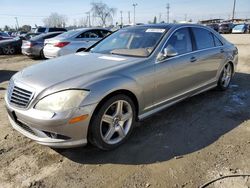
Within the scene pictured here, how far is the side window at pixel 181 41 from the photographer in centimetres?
419

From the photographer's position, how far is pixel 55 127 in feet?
9.25

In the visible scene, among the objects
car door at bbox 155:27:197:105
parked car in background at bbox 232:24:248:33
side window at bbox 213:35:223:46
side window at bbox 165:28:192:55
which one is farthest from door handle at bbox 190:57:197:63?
parked car in background at bbox 232:24:248:33

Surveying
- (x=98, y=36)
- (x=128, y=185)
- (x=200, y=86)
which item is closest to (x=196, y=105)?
(x=200, y=86)

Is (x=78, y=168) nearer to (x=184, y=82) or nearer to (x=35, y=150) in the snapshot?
(x=35, y=150)

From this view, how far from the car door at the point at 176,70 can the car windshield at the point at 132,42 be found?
0.75ft

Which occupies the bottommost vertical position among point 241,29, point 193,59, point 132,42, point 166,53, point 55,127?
point 241,29

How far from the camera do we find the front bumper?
2.80 m

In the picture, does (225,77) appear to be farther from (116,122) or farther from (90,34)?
(90,34)

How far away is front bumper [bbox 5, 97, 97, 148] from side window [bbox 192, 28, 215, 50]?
2.76 m

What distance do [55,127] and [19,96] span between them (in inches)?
26.5

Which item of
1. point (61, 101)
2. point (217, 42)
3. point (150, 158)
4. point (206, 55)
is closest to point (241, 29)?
point (217, 42)

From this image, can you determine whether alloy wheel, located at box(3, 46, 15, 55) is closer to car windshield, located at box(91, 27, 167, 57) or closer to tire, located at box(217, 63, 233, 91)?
car windshield, located at box(91, 27, 167, 57)

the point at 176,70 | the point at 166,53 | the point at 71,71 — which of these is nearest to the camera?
the point at 71,71

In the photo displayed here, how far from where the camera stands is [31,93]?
2.97 metres
